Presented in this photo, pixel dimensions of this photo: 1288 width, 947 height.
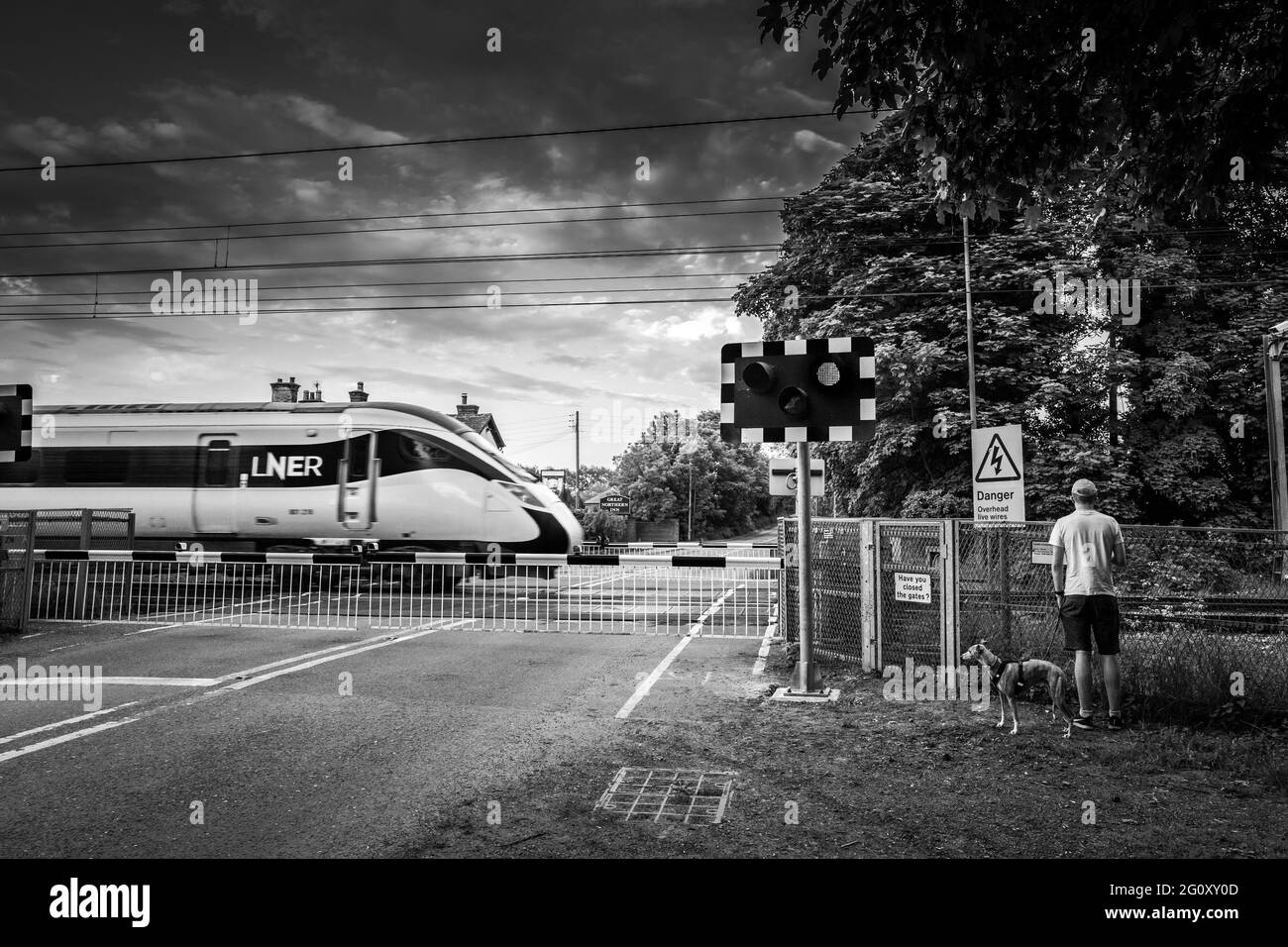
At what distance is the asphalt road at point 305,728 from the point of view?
391 centimetres

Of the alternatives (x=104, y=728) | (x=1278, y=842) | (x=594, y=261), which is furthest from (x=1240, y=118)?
(x=594, y=261)

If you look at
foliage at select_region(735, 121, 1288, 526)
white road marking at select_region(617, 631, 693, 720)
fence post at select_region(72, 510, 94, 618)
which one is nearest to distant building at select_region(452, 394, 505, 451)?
foliage at select_region(735, 121, 1288, 526)

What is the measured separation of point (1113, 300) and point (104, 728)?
22215mm

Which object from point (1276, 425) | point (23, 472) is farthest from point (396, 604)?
point (1276, 425)

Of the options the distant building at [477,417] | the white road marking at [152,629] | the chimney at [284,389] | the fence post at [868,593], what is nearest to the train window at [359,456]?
the white road marking at [152,629]

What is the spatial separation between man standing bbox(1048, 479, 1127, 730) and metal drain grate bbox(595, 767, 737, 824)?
2949 millimetres

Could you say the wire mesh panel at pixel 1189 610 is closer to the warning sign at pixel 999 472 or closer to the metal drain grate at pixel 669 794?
the warning sign at pixel 999 472

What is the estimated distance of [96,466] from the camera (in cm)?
1689

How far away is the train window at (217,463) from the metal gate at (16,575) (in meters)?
5.95

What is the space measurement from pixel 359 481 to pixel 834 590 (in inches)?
414

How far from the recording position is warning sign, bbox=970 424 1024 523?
920 centimetres

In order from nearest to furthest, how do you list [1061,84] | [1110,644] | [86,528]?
1. [1110,644]
2. [1061,84]
3. [86,528]

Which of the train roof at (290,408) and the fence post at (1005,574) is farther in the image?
the train roof at (290,408)

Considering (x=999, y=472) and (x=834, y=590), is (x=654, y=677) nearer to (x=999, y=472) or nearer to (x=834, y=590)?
(x=834, y=590)
